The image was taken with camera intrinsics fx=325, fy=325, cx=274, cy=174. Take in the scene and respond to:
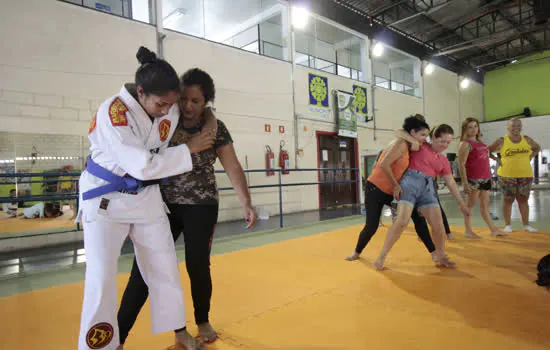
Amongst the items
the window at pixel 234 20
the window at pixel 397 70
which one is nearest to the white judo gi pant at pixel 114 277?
the window at pixel 234 20

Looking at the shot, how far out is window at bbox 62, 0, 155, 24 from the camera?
5.41 meters

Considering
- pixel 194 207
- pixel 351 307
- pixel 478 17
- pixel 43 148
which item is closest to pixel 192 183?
pixel 194 207

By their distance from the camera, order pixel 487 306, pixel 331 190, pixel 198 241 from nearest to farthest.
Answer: pixel 198 241 → pixel 487 306 → pixel 331 190

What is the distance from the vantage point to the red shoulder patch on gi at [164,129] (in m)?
1.26

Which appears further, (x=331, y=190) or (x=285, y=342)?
(x=331, y=190)

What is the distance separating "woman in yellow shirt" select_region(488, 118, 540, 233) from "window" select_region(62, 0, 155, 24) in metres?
5.96

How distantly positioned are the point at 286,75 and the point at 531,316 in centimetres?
719

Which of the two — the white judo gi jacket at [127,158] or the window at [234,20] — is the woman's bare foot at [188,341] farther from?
the window at [234,20]

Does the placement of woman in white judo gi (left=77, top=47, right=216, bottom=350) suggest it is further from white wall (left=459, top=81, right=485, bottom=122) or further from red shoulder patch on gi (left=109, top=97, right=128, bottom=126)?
white wall (left=459, top=81, right=485, bottom=122)

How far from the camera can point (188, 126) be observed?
1.49m

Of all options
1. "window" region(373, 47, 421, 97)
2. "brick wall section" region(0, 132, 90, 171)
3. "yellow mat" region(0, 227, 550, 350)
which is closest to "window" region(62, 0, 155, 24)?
"brick wall section" region(0, 132, 90, 171)

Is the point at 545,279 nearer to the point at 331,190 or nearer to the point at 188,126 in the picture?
the point at 188,126

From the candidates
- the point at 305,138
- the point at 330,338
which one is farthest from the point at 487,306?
the point at 305,138

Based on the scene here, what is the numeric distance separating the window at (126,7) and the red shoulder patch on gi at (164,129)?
17.4 feet
